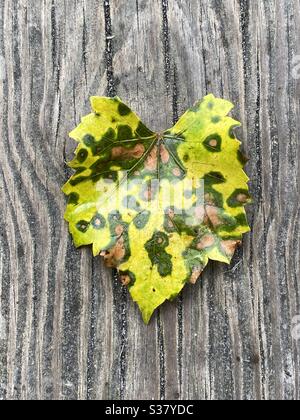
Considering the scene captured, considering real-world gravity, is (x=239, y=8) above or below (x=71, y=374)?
above

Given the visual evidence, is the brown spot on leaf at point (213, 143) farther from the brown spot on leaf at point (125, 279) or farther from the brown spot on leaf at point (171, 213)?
the brown spot on leaf at point (125, 279)

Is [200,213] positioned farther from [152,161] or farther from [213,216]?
[152,161]

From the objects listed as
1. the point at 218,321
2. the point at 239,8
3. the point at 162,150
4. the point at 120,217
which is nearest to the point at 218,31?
the point at 239,8

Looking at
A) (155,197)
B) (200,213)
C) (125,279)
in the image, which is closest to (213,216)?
(200,213)

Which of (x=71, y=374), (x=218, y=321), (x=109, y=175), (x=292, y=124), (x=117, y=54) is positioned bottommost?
(x=71, y=374)

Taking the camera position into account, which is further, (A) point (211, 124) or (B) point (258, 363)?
(B) point (258, 363)

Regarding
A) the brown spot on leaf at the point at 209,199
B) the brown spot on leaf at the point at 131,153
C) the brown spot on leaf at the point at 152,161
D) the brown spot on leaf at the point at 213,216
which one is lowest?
the brown spot on leaf at the point at 213,216

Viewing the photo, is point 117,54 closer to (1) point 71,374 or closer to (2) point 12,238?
(2) point 12,238
